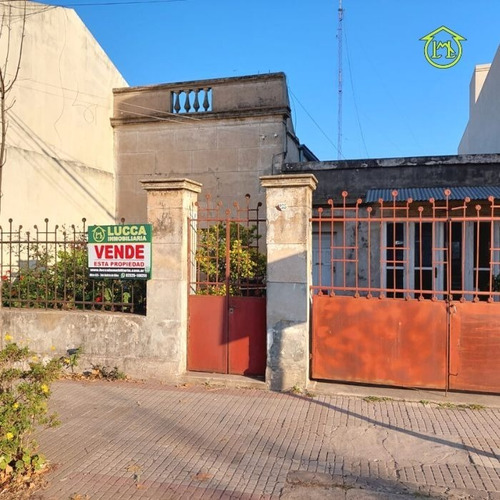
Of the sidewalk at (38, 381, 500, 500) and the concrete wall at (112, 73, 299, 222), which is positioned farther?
the concrete wall at (112, 73, 299, 222)

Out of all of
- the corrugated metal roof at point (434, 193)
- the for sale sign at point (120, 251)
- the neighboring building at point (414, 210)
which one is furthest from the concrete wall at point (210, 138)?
the for sale sign at point (120, 251)

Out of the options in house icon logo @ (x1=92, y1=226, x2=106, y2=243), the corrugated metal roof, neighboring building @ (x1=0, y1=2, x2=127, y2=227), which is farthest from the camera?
neighboring building @ (x1=0, y1=2, x2=127, y2=227)

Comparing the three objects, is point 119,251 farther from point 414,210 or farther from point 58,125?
point 414,210

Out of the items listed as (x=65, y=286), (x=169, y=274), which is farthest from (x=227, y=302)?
(x=65, y=286)

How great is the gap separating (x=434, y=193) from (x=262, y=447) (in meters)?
6.75

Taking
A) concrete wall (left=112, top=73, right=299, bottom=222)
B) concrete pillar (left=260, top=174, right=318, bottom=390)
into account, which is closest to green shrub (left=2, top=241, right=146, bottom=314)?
concrete pillar (left=260, top=174, right=318, bottom=390)

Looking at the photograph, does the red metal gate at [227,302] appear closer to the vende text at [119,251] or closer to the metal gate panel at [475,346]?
the vende text at [119,251]

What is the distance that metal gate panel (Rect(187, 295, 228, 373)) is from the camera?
672 centimetres

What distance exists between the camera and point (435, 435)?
4855 millimetres

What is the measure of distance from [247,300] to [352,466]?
9.42ft

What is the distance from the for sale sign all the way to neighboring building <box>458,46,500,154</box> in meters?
12.2

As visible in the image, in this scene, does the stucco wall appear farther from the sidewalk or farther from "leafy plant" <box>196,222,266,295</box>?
"leafy plant" <box>196,222,266,295</box>

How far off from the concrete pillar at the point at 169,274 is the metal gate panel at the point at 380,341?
186 centimetres

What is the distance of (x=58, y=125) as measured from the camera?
10562 mm
